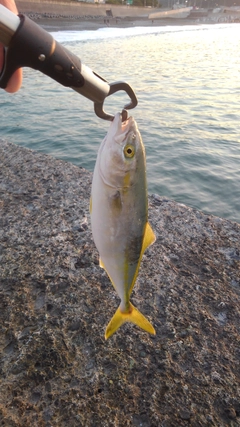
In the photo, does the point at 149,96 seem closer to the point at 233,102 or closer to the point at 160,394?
the point at 233,102

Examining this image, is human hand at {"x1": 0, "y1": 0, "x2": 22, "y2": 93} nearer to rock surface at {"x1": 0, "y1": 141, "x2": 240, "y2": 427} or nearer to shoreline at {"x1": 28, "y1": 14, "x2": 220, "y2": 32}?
rock surface at {"x1": 0, "y1": 141, "x2": 240, "y2": 427}

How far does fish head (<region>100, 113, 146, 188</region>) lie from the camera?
1657 millimetres

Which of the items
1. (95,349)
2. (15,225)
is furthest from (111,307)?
(15,225)

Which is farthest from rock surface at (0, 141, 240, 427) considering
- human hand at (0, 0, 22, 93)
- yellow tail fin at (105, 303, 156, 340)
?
human hand at (0, 0, 22, 93)

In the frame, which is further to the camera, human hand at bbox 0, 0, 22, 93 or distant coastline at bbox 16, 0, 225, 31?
distant coastline at bbox 16, 0, 225, 31

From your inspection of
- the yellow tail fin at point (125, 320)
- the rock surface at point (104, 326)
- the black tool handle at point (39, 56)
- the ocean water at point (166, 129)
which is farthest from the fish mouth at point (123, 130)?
the ocean water at point (166, 129)

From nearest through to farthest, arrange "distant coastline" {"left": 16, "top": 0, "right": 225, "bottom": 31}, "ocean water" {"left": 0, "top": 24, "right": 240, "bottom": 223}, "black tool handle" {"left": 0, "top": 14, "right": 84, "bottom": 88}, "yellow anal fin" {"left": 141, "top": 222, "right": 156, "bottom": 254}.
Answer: "black tool handle" {"left": 0, "top": 14, "right": 84, "bottom": 88}, "yellow anal fin" {"left": 141, "top": 222, "right": 156, "bottom": 254}, "ocean water" {"left": 0, "top": 24, "right": 240, "bottom": 223}, "distant coastline" {"left": 16, "top": 0, "right": 225, "bottom": 31}

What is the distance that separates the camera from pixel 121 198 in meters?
1.70

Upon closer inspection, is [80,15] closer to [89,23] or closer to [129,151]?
[89,23]

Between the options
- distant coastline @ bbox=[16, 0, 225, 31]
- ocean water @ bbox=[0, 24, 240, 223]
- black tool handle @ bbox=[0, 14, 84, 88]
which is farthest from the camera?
distant coastline @ bbox=[16, 0, 225, 31]

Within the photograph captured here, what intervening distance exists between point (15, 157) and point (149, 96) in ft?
34.3

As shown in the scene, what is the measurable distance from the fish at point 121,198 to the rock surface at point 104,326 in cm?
66

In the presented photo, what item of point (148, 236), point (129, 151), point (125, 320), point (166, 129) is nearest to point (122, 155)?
point (129, 151)

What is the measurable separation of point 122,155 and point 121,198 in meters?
0.22
